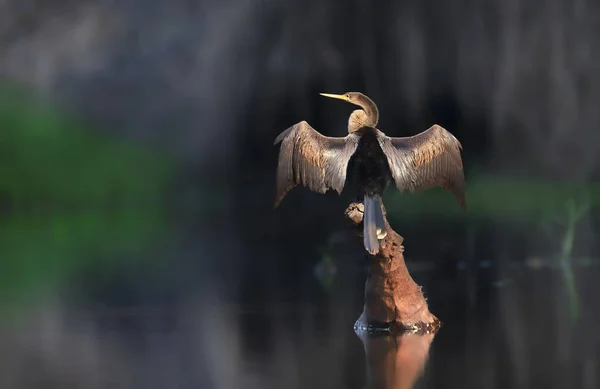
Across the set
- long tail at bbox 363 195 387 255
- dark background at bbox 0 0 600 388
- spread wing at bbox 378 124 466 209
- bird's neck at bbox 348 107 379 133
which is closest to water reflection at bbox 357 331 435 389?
dark background at bbox 0 0 600 388

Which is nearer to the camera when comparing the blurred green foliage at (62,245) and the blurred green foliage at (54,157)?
the blurred green foliage at (62,245)

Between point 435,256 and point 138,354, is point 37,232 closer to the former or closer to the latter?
point 435,256

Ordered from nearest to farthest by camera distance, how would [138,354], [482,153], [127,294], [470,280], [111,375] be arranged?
[111,375] → [138,354] → [127,294] → [470,280] → [482,153]

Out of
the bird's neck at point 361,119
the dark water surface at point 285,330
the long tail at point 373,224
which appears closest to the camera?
the dark water surface at point 285,330

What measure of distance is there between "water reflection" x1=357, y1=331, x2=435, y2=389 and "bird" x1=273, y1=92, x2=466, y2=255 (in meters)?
0.50

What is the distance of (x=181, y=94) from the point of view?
15688mm

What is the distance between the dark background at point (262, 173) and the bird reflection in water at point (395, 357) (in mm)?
138

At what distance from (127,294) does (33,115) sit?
842 cm

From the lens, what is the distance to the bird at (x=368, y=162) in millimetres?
5793

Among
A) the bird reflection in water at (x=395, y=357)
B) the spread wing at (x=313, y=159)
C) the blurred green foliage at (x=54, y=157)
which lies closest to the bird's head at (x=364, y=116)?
the spread wing at (x=313, y=159)

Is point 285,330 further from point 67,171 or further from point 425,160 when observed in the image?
point 67,171

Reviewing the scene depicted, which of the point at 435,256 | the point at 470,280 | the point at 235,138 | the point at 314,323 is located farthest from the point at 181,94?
the point at 314,323

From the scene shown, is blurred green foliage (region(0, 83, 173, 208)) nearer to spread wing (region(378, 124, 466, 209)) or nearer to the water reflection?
spread wing (region(378, 124, 466, 209))

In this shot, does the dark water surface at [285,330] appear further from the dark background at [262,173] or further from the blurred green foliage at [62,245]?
the blurred green foliage at [62,245]
